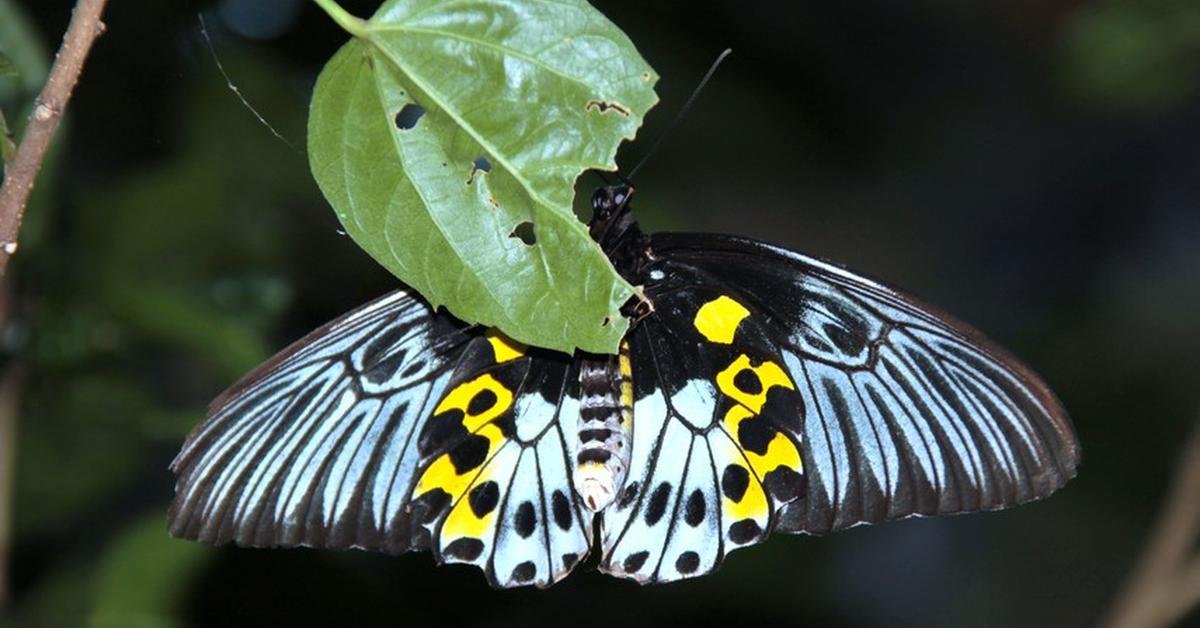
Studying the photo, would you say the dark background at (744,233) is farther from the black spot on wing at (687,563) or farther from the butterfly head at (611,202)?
the black spot on wing at (687,563)

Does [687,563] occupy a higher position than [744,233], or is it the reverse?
[744,233]

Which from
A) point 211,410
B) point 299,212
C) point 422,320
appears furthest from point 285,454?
point 299,212

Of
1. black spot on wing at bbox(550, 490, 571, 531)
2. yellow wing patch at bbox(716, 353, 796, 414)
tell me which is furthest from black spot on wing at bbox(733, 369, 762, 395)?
black spot on wing at bbox(550, 490, 571, 531)

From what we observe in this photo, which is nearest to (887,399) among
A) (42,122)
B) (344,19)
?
(344,19)

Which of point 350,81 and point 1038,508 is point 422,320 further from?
point 1038,508

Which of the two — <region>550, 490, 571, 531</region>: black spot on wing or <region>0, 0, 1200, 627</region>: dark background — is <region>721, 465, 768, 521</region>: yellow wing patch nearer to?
<region>550, 490, 571, 531</region>: black spot on wing

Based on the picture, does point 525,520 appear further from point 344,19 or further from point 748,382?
point 344,19
